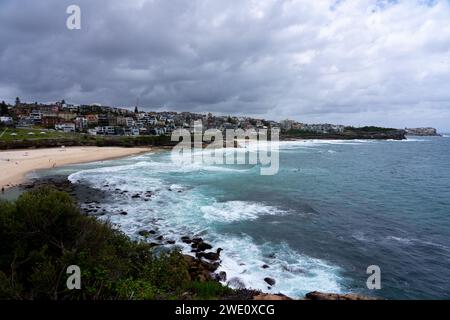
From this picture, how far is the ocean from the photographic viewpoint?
12656 mm

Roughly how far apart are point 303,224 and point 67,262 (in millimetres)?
14915

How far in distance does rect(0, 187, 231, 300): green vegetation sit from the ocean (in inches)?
162

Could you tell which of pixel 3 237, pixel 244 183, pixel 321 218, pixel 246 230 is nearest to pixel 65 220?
pixel 3 237

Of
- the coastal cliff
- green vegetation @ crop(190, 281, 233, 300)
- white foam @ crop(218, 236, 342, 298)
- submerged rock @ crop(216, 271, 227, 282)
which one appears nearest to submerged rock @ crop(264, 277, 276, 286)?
white foam @ crop(218, 236, 342, 298)

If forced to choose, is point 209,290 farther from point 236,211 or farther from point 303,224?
point 236,211

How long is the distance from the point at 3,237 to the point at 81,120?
4786 inches

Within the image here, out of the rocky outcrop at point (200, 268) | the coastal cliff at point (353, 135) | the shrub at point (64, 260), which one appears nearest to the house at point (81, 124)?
the coastal cliff at point (353, 135)

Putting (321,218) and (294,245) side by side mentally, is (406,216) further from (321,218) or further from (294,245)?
(294,245)

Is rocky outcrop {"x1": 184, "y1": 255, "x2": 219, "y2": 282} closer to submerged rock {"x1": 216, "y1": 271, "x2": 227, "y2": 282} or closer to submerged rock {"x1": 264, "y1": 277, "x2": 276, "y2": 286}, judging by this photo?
submerged rock {"x1": 216, "y1": 271, "x2": 227, "y2": 282}

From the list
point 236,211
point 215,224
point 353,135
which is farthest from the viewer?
point 353,135

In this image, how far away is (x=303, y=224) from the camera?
19.0m

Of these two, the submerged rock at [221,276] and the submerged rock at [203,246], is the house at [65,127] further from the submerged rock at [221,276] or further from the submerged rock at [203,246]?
the submerged rock at [221,276]

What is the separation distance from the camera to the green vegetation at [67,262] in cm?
659

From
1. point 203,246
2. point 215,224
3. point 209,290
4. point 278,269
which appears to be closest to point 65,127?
point 215,224
